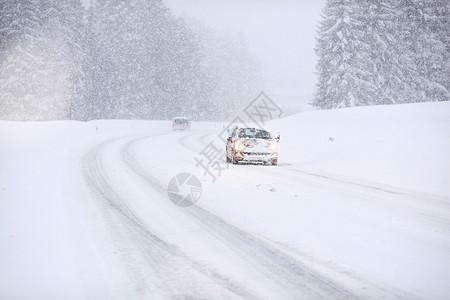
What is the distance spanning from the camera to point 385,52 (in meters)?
34.8

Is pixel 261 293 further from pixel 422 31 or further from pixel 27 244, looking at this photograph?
pixel 422 31

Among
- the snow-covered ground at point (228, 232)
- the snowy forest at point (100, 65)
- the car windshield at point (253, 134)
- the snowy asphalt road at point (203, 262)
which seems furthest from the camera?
the snowy forest at point (100, 65)

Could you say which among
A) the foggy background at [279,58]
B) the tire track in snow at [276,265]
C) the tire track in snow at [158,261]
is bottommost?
the tire track in snow at [276,265]

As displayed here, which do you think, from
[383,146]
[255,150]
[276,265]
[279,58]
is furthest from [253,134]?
[279,58]

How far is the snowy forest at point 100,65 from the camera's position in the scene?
42.2 meters

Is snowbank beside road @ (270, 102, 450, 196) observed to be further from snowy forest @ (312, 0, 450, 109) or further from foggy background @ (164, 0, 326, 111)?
foggy background @ (164, 0, 326, 111)

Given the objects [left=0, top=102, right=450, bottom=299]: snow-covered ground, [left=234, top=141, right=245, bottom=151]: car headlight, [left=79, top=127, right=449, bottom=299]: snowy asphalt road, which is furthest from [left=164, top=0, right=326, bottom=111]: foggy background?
[left=79, top=127, right=449, bottom=299]: snowy asphalt road

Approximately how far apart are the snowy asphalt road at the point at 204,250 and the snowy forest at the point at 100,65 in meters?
38.7

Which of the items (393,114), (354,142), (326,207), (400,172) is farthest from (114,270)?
(393,114)

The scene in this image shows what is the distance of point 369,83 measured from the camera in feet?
108

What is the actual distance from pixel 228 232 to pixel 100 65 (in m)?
56.4

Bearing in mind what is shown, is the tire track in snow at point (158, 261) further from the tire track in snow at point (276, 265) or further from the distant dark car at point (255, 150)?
the distant dark car at point (255, 150)

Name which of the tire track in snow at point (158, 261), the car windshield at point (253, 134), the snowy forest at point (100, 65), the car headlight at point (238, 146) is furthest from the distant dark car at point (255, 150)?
the snowy forest at point (100, 65)

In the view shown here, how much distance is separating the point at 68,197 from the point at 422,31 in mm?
36947
